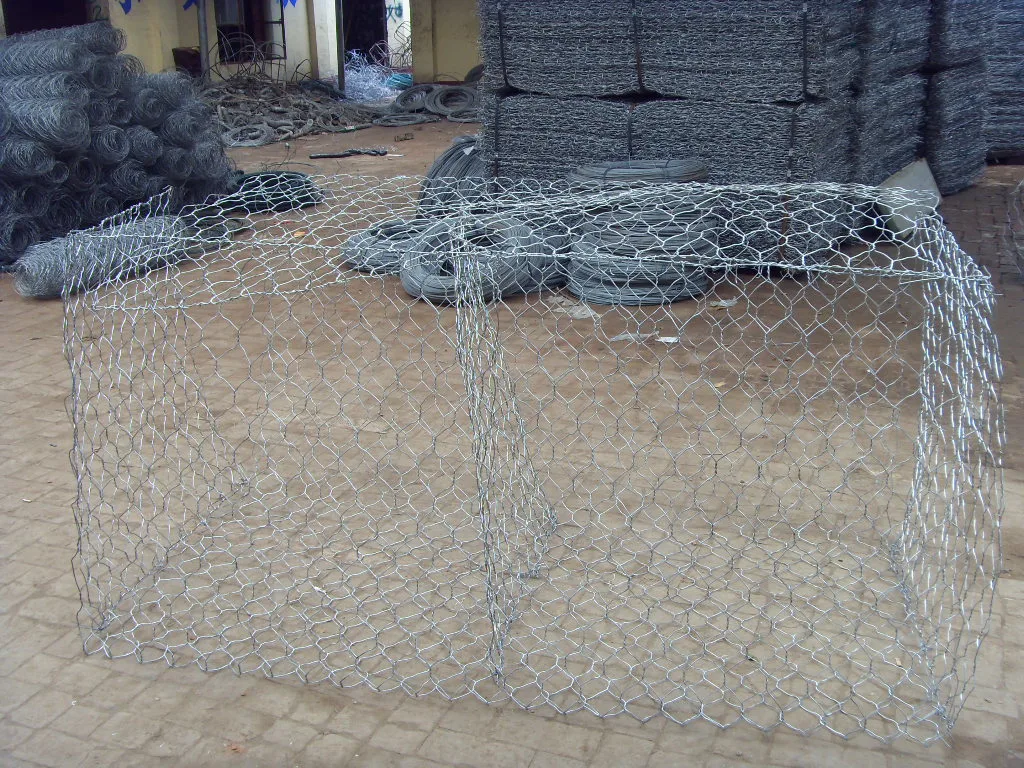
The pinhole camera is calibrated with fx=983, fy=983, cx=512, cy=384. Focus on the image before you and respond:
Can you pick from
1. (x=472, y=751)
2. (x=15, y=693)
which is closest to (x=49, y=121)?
(x=15, y=693)

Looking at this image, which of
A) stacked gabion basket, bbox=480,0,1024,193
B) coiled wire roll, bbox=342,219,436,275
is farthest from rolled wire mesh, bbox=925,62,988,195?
coiled wire roll, bbox=342,219,436,275

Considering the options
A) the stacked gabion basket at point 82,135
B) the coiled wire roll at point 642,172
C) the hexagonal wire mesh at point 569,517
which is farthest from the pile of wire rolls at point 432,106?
the hexagonal wire mesh at point 569,517

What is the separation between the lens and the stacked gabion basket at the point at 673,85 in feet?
19.8

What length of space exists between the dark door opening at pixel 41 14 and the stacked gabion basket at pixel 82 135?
4935 mm

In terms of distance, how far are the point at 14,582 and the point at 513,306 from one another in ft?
11.2

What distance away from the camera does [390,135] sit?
12.8 m

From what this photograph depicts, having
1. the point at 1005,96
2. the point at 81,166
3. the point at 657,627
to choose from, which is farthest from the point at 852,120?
the point at 81,166

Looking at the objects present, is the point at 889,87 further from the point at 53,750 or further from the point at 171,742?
the point at 53,750

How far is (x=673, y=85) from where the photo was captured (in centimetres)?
635

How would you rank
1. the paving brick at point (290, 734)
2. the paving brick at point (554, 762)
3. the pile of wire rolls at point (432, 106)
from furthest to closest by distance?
the pile of wire rolls at point (432, 106) < the paving brick at point (290, 734) < the paving brick at point (554, 762)

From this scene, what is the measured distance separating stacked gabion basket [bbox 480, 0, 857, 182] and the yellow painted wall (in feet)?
31.5

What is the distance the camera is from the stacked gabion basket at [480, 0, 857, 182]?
602 centimetres

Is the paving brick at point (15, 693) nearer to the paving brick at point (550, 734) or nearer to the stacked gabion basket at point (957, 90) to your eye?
the paving brick at point (550, 734)

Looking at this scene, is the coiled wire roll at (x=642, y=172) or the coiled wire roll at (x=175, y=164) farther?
the coiled wire roll at (x=175, y=164)
